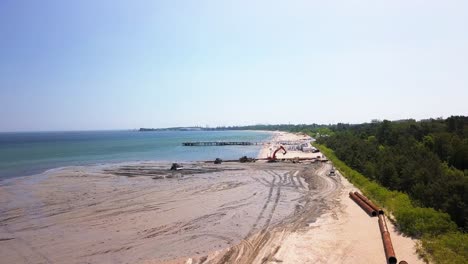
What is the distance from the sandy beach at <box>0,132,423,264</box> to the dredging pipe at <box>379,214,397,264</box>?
315 mm

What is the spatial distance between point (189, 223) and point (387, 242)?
1171 cm

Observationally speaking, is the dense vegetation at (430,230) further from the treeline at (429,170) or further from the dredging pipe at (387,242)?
the treeline at (429,170)

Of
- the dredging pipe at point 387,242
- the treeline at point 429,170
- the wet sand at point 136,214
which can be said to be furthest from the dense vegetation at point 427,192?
the wet sand at point 136,214

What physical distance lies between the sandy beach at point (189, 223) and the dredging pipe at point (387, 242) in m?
0.31

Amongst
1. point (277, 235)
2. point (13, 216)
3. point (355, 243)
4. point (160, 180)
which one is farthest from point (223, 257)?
point (160, 180)

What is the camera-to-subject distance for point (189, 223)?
22297mm

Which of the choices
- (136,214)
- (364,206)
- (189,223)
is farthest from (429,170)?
(136,214)

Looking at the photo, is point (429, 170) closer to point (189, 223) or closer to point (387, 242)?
point (387, 242)

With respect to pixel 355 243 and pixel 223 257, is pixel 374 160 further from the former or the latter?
pixel 223 257

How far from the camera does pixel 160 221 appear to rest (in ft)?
75.0

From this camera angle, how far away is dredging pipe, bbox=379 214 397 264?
46.3ft

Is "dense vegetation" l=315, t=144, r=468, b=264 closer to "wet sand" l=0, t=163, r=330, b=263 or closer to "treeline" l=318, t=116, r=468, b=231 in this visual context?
"treeline" l=318, t=116, r=468, b=231

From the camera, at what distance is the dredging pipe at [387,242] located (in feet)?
46.3

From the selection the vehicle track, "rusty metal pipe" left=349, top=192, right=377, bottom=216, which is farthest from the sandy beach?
"rusty metal pipe" left=349, top=192, right=377, bottom=216
